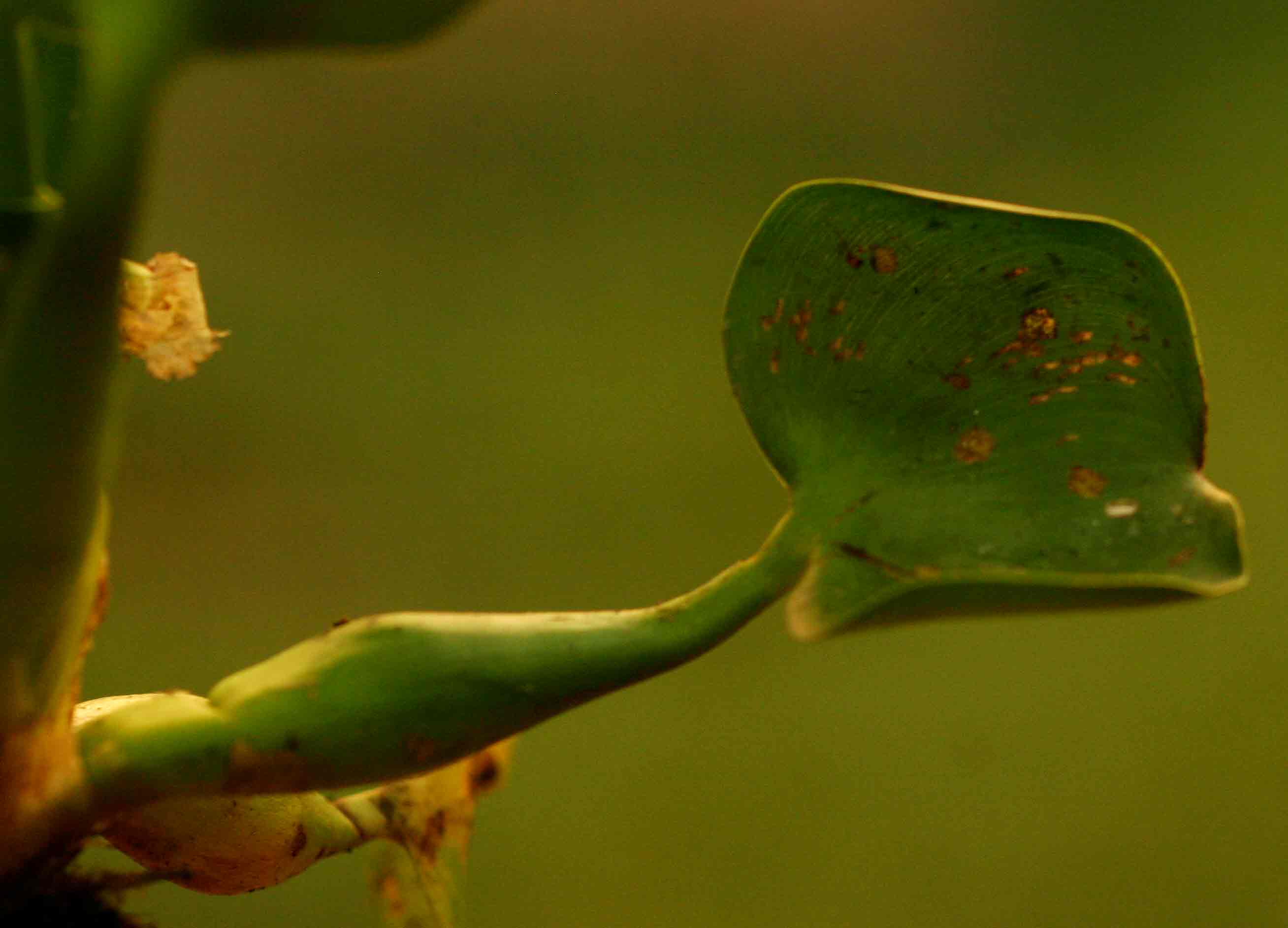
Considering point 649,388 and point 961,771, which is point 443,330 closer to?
point 649,388

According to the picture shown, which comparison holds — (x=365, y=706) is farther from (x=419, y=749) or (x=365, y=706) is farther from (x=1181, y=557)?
(x=1181, y=557)

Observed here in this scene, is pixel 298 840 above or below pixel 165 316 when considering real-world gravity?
below

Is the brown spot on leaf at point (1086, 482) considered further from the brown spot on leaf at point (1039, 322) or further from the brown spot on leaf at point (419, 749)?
the brown spot on leaf at point (419, 749)

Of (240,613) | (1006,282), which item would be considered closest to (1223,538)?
(1006,282)

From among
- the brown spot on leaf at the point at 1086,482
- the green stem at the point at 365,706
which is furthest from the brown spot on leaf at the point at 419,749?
the brown spot on leaf at the point at 1086,482

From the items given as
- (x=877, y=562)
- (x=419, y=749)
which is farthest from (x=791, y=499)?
(x=419, y=749)

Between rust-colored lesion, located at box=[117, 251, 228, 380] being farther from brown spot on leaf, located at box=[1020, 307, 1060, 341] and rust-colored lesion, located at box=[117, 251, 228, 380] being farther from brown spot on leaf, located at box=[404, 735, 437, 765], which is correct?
brown spot on leaf, located at box=[1020, 307, 1060, 341]
